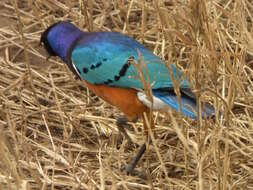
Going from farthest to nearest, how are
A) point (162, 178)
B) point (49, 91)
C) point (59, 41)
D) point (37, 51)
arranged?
point (37, 51) → point (49, 91) → point (59, 41) → point (162, 178)

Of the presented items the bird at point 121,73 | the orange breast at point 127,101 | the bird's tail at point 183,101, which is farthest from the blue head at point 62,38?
the bird's tail at point 183,101

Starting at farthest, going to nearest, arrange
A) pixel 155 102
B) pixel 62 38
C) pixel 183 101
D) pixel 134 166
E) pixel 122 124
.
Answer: pixel 62 38, pixel 122 124, pixel 134 166, pixel 155 102, pixel 183 101

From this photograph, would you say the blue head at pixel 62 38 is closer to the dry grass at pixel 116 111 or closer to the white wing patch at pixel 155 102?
the dry grass at pixel 116 111

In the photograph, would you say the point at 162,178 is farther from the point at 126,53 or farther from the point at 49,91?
the point at 49,91

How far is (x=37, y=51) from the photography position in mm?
4992

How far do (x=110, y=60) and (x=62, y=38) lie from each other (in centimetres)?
46

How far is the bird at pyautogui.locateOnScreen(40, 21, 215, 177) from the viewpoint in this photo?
3547 mm

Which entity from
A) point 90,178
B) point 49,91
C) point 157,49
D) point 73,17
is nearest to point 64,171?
point 90,178

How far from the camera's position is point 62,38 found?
4121mm

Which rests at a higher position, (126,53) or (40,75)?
(126,53)

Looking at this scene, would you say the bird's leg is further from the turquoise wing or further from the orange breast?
the turquoise wing

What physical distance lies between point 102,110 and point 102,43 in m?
0.62

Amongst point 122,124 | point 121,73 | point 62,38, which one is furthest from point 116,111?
point 121,73

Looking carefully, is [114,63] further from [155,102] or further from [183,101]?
[183,101]
